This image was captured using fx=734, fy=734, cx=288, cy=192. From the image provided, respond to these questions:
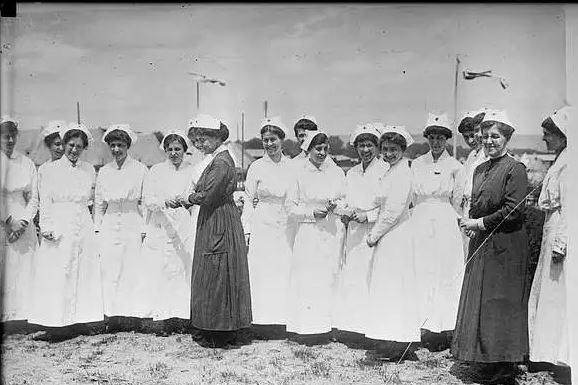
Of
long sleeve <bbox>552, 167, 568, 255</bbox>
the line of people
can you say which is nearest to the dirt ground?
the line of people

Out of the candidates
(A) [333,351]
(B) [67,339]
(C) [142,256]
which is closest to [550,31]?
(A) [333,351]

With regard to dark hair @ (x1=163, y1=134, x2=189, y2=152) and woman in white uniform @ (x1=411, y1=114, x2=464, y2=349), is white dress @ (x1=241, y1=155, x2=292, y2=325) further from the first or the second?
woman in white uniform @ (x1=411, y1=114, x2=464, y2=349)

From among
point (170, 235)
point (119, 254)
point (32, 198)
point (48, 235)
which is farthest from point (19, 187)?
point (170, 235)

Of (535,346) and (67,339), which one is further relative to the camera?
(67,339)

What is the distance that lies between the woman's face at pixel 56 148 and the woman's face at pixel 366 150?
72.2 inches

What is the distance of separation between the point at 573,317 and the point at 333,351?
1.40 metres

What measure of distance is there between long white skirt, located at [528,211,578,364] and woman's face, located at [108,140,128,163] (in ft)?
8.35

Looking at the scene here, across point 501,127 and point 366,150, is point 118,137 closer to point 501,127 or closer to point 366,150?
point 366,150

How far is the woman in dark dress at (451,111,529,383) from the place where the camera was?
163 inches

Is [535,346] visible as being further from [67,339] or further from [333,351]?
[67,339]

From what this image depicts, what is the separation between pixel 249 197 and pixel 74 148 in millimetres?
1138

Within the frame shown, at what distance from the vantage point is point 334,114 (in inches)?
171

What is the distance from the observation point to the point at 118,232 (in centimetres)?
465

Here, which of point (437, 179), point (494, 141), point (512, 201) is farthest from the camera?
point (437, 179)
